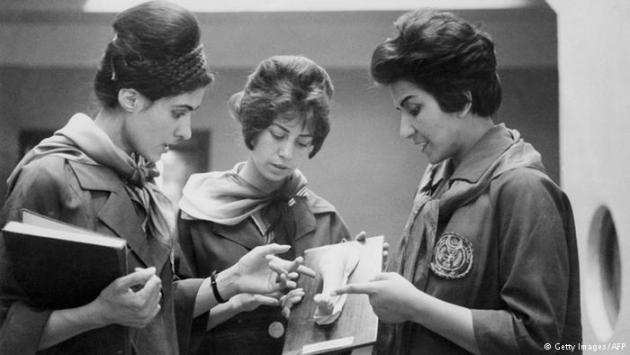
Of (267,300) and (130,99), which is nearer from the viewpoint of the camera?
(130,99)

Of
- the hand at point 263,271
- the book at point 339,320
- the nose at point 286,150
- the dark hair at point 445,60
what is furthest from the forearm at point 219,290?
the dark hair at point 445,60

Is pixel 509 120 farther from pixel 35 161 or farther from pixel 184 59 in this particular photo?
pixel 35 161

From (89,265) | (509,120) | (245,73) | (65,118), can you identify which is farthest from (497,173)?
(65,118)

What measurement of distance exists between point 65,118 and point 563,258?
1.07m

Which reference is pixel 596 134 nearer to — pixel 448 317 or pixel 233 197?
pixel 448 317

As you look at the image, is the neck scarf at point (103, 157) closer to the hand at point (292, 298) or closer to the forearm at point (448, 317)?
the hand at point (292, 298)

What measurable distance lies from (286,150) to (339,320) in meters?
0.39

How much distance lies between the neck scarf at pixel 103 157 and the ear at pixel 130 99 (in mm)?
57

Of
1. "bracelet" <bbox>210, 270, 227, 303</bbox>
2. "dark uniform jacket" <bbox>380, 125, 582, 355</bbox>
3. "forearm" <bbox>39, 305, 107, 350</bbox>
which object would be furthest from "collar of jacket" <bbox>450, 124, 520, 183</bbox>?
"forearm" <bbox>39, 305, 107, 350</bbox>

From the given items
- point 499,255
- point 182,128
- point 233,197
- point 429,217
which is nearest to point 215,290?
point 233,197

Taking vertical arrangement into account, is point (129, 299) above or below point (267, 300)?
above

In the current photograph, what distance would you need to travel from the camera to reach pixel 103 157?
4.14 ft

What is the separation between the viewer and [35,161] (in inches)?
47.3

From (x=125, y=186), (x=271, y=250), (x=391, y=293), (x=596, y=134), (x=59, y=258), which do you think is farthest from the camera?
(x=596, y=134)
